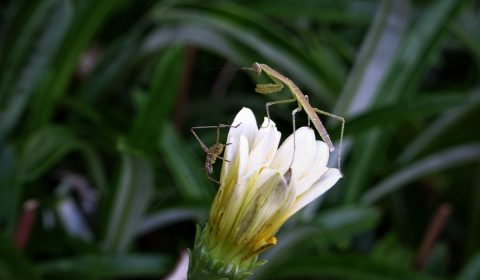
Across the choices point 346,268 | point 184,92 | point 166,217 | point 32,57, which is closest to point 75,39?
point 32,57

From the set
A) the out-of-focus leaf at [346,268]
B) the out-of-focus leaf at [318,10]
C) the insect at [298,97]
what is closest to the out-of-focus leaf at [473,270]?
the out-of-focus leaf at [346,268]

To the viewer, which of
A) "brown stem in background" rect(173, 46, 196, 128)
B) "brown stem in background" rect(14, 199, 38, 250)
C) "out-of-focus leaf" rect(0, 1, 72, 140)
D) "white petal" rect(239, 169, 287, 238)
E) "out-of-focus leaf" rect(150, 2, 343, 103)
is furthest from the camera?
"brown stem in background" rect(173, 46, 196, 128)

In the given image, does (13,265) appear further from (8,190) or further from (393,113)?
(393,113)

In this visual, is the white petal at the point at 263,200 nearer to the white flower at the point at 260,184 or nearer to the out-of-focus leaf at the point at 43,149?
the white flower at the point at 260,184

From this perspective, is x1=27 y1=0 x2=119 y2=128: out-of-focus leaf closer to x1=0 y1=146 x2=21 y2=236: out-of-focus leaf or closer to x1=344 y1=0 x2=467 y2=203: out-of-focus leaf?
x1=0 y1=146 x2=21 y2=236: out-of-focus leaf

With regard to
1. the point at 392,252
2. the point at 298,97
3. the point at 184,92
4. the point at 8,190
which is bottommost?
the point at 392,252

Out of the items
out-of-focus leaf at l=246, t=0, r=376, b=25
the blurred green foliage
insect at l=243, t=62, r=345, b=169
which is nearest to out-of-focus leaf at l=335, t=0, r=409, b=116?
the blurred green foliage
